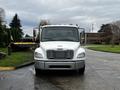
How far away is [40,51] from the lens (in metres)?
14.2

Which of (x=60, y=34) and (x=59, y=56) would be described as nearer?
(x=59, y=56)

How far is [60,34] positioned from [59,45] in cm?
137

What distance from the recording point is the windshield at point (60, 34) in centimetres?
1528

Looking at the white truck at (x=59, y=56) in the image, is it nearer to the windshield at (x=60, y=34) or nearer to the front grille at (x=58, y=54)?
the front grille at (x=58, y=54)

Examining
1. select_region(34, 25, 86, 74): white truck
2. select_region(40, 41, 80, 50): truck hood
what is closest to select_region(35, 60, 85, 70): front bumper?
select_region(34, 25, 86, 74): white truck

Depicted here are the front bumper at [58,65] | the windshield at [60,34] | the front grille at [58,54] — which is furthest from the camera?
the windshield at [60,34]

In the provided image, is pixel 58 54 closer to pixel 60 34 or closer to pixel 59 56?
pixel 59 56

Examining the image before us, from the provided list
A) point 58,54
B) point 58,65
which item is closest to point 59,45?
point 58,54

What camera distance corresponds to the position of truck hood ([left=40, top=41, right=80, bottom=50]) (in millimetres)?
14008

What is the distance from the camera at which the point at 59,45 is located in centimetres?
1416

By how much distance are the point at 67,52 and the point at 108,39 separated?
100333mm

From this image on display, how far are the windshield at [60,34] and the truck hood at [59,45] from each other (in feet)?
1.58

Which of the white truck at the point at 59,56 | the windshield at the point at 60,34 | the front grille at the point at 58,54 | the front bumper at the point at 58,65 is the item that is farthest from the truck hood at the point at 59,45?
the front bumper at the point at 58,65

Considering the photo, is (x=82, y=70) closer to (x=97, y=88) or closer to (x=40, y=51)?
(x=40, y=51)
